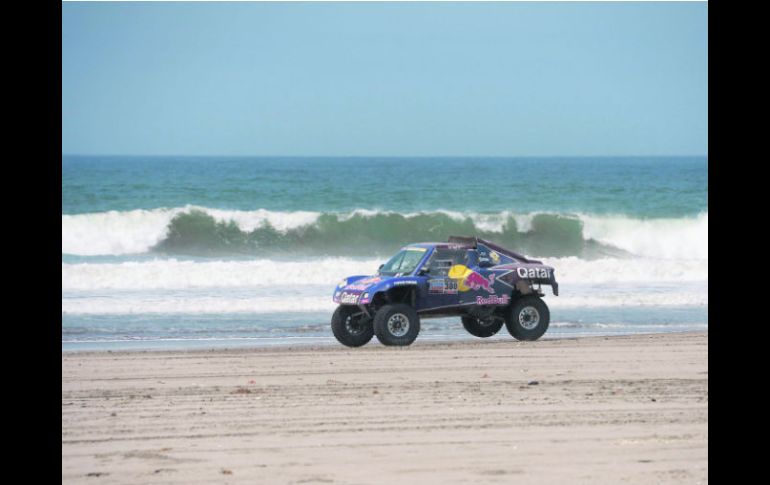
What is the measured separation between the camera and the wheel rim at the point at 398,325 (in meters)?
15.2

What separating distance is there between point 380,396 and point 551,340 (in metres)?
5.65

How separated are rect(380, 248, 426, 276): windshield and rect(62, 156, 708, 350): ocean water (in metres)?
1.46

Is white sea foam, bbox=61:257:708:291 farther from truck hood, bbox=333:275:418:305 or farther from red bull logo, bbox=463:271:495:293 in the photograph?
red bull logo, bbox=463:271:495:293

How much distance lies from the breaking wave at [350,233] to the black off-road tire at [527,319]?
699 inches

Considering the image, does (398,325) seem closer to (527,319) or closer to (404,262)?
(404,262)

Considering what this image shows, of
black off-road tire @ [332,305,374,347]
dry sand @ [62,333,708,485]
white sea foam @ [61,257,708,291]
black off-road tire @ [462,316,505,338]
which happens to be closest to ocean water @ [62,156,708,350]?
white sea foam @ [61,257,708,291]

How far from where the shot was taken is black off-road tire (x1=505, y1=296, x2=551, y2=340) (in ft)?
52.5

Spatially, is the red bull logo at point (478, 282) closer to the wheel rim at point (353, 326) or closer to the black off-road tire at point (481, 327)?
the black off-road tire at point (481, 327)

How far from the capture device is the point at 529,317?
16094mm

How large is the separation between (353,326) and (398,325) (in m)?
0.69

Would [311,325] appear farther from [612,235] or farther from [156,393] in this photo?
[612,235]

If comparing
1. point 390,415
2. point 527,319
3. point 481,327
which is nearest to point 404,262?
point 481,327

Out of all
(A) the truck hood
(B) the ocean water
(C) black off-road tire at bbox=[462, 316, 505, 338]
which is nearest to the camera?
(A) the truck hood

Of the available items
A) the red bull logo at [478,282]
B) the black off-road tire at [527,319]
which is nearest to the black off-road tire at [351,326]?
the red bull logo at [478,282]
